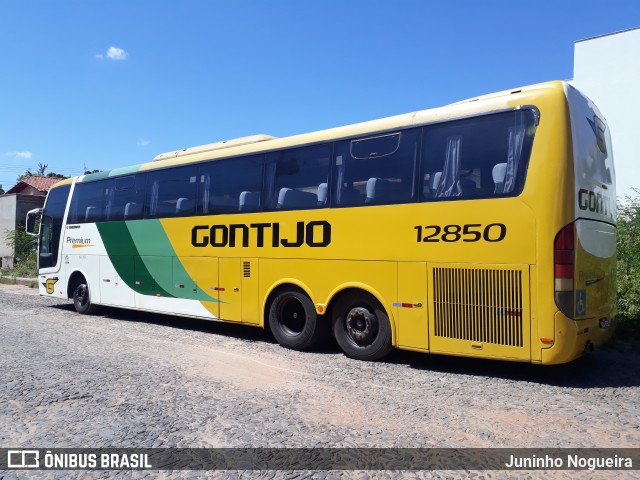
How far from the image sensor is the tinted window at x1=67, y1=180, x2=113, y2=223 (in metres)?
11.7

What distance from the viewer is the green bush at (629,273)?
868cm

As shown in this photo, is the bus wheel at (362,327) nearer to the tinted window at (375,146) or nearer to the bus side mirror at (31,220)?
the tinted window at (375,146)

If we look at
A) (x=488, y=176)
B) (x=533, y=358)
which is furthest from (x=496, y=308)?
(x=488, y=176)

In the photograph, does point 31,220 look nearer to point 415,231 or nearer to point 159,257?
point 159,257

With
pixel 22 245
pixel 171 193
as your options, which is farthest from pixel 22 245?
pixel 171 193

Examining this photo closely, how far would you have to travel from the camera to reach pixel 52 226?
13.4m

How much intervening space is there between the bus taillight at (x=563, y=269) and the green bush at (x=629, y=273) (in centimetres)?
383

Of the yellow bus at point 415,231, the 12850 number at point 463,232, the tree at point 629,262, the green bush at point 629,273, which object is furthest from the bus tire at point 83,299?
the tree at point 629,262

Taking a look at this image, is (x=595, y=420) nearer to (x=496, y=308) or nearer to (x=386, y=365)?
(x=496, y=308)

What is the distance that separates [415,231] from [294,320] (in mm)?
A: 2681

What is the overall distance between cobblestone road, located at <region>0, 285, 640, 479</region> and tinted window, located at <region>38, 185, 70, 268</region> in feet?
17.8

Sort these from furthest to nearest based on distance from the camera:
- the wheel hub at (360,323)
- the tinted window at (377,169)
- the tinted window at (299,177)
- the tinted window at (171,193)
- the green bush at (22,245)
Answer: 1. the green bush at (22,245)
2. the tinted window at (171,193)
3. the tinted window at (299,177)
4. the wheel hub at (360,323)
5. the tinted window at (377,169)

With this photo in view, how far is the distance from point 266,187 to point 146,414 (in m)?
4.45

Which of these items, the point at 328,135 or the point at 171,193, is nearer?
the point at 328,135
